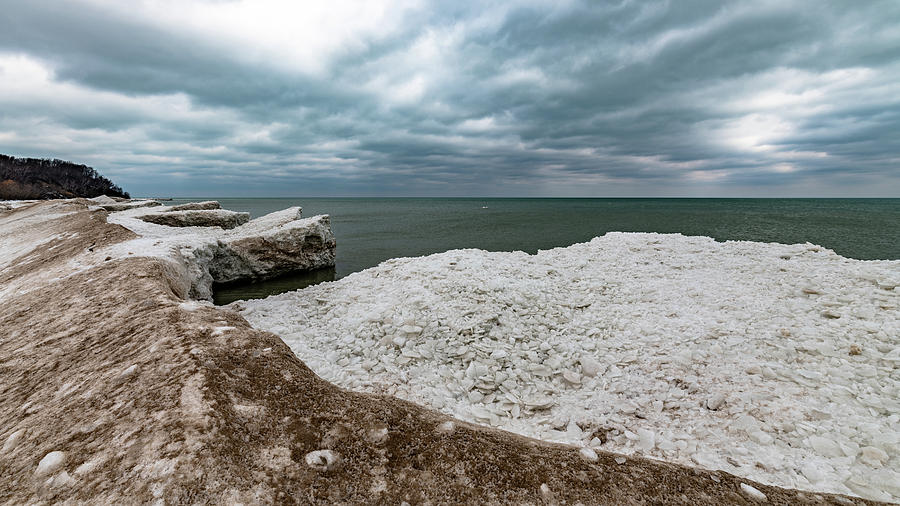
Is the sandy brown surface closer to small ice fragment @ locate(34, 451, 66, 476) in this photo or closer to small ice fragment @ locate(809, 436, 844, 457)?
Result: small ice fragment @ locate(34, 451, 66, 476)

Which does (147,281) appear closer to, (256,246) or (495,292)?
(495,292)

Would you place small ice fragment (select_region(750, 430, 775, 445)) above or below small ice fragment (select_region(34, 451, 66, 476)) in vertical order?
below

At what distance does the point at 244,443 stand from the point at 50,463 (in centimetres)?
98

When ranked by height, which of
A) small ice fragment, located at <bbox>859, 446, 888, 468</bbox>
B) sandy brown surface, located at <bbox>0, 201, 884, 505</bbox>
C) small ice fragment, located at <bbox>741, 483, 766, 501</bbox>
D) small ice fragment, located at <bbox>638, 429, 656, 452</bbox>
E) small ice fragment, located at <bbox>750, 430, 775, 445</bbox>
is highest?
sandy brown surface, located at <bbox>0, 201, 884, 505</bbox>

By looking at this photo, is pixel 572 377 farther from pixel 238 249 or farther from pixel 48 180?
pixel 48 180

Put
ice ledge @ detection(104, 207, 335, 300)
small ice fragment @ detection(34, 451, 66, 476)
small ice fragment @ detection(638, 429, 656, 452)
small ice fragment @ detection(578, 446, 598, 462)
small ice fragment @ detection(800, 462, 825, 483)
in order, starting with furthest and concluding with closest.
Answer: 1. ice ledge @ detection(104, 207, 335, 300)
2. small ice fragment @ detection(638, 429, 656, 452)
3. small ice fragment @ detection(800, 462, 825, 483)
4. small ice fragment @ detection(578, 446, 598, 462)
5. small ice fragment @ detection(34, 451, 66, 476)

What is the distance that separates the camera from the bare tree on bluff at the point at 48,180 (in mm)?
44094

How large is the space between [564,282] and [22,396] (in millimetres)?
11458

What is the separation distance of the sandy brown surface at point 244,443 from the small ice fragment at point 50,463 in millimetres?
21

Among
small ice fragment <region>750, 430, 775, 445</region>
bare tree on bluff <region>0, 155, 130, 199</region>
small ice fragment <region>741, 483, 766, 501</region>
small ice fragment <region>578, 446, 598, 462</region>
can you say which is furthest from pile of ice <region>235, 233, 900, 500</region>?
bare tree on bluff <region>0, 155, 130, 199</region>

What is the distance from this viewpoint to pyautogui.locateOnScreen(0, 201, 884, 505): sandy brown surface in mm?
1980

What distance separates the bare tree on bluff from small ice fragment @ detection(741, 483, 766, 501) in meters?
65.0

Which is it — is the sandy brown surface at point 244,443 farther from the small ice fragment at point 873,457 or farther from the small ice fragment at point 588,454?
the small ice fragment at point 873,457

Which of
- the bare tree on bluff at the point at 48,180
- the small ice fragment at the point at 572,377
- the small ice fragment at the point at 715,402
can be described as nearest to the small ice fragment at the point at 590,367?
the small ice fragment at the point at 572,377
